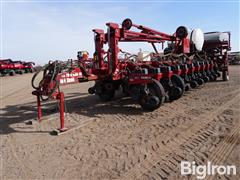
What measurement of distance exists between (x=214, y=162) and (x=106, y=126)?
2627 mm

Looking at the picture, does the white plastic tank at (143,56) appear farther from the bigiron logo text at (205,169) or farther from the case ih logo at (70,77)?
the bigiron logo text at (205,169)

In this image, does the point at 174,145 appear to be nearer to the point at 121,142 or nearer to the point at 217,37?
the point at 121,142

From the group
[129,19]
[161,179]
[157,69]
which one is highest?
[129,19]

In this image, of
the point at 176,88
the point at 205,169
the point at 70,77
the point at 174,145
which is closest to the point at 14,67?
the point at 176,88

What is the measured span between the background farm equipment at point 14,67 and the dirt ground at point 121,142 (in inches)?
844

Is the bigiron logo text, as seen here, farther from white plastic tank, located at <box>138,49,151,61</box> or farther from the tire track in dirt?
white plastic tank, located at <box>138,49,151,61</box>

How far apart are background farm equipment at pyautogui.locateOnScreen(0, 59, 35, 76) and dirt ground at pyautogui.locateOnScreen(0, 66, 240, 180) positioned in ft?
70.4

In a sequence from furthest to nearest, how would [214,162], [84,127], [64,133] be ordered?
1. [84,127]
2. [64,133]
3. [214,162]

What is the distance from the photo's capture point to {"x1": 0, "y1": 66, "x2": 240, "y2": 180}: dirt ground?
12.5 ft

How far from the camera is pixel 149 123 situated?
5.97 m

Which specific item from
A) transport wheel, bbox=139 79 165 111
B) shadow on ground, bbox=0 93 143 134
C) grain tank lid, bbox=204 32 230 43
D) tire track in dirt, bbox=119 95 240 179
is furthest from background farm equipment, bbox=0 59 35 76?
tire track in dirt, bbox=119 95 240 179

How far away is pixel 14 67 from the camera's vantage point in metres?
28.8

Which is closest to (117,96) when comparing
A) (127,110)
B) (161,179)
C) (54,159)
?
A: (127,110)

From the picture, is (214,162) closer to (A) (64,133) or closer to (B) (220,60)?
(A) (64,133)
